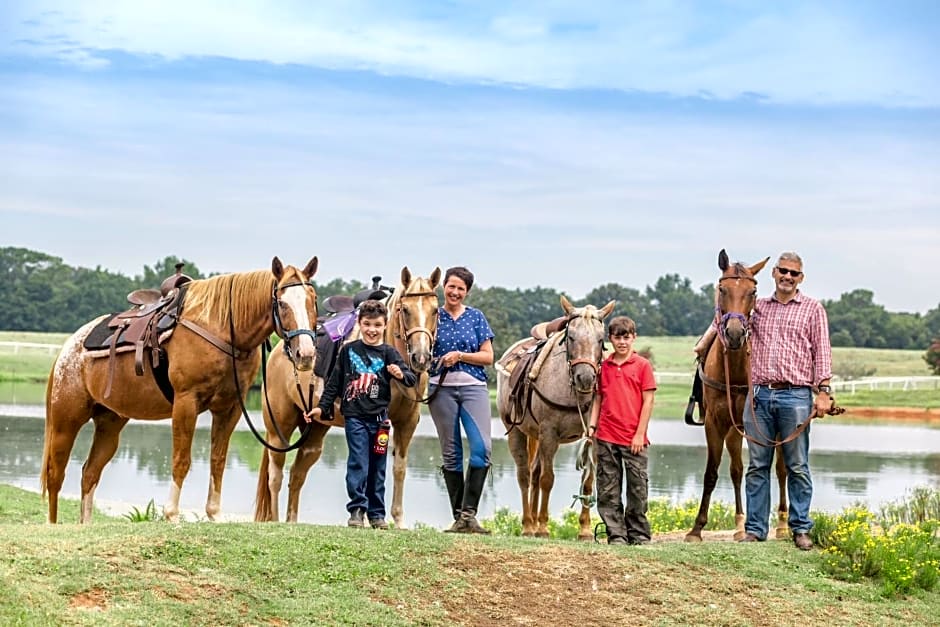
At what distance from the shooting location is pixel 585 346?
30.8 ft

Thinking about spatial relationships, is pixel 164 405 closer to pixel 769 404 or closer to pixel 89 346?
pixel 89 346

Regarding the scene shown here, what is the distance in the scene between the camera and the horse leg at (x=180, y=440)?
9.44m

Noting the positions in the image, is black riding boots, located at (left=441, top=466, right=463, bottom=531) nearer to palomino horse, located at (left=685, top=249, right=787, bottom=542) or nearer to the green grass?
the green grass

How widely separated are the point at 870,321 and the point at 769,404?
2997 inches

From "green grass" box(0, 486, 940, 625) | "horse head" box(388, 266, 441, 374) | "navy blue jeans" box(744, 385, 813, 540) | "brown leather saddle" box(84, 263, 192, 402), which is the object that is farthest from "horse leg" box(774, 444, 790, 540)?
"brown leather saddle" box(84, 263, 192, 402)

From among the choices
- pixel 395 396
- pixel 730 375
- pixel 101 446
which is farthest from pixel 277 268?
pixel 730 375

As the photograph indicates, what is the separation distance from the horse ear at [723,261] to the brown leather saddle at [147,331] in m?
4.51

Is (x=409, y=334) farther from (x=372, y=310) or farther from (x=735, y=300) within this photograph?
(x=735, y=300)

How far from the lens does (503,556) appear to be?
866 centimetres

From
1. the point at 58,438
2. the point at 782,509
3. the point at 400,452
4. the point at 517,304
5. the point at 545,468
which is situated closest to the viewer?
the point at 400,452

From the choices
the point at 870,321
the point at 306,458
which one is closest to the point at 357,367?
the point at 306,458

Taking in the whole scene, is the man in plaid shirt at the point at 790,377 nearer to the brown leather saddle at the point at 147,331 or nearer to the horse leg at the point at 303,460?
the horse leg at the point at 303,460

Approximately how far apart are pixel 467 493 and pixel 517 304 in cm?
6524

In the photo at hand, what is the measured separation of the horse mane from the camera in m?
9.55
